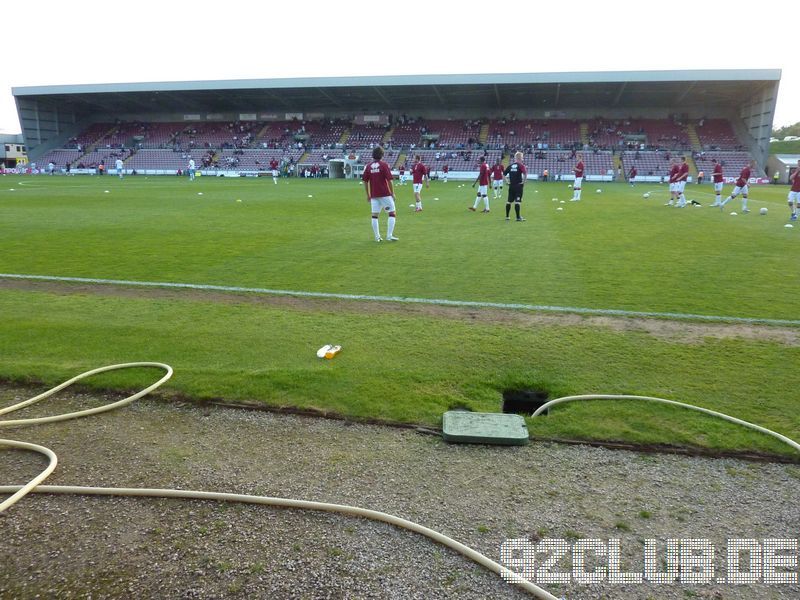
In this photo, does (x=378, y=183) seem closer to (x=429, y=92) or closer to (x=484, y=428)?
(x=484, y=428)

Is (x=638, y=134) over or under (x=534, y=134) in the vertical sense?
under

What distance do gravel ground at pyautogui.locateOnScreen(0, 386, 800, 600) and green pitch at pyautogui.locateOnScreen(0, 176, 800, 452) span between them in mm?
435

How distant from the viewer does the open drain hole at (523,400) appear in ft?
15.5

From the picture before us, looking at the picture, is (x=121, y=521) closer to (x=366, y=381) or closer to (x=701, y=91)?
(x=366, y=381)

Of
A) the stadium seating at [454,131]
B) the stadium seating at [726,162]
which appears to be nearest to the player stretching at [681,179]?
the stadium seating at [726,162]

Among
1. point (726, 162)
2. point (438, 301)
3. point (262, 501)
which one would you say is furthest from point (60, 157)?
point (262, 501)

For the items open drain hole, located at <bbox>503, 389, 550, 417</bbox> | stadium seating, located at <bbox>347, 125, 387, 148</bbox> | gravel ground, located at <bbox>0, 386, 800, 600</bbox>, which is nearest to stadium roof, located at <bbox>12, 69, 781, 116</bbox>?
stadium seating, located at <bbox>347, 125, 387, 148</bbox>

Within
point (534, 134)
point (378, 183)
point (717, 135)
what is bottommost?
point (378, 183)

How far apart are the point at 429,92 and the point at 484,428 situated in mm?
54125

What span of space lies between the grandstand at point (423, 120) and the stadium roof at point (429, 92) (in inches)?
5.0

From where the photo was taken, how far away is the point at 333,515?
3084 millimetres

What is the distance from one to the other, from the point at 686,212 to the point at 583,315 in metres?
16.9

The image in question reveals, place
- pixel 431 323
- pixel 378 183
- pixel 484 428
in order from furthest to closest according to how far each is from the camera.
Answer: pixel 378 183, pixel 431 323, pixel 484 428

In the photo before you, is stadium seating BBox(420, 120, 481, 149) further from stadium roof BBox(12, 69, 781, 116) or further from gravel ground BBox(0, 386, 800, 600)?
gravel ground BBox(0, 386, 800, 600)
